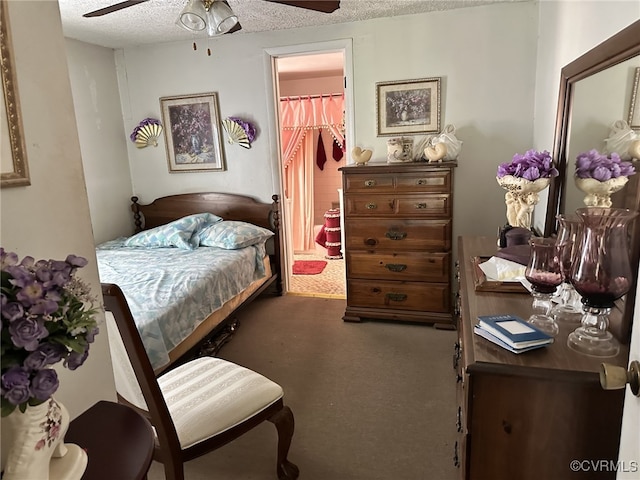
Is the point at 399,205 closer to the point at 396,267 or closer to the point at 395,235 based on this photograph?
the point at 395,235

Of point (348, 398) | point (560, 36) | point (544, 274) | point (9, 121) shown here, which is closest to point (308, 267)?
point (348, 398)

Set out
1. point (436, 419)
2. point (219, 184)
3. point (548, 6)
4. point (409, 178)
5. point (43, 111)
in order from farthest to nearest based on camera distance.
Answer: point (219, 184) → point (409, 178) → point (548, 6) → point (436, 419) → point (43, 111)

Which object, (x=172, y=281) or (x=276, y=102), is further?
(x=276, y=102)

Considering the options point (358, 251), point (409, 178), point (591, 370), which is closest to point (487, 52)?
point (409, 178)

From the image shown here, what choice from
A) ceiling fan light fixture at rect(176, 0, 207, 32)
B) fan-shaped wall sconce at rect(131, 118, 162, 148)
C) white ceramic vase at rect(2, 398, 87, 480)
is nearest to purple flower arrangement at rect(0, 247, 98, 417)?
white ceramic vase at rect(2, 398, 87, 480)

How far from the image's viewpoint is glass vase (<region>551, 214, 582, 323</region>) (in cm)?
127

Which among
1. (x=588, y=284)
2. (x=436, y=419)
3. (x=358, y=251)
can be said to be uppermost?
(x=588, y=284)

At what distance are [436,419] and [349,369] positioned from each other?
678 millimetres

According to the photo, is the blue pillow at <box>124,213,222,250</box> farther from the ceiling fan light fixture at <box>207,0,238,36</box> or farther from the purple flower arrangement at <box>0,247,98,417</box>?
the purple flower arrangement at <box>0,247,98,417</box>

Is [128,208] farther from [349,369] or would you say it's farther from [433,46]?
[433,46]

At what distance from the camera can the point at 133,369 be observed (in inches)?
54.9

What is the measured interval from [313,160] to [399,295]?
2917 mm

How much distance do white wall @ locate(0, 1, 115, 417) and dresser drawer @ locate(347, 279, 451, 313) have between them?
7.99ft

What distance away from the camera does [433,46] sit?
3316 millimetres
